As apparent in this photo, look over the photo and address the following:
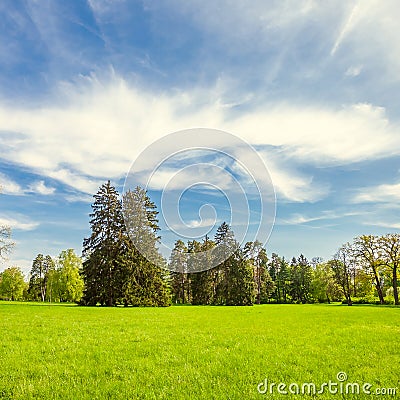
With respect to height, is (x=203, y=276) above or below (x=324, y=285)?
above

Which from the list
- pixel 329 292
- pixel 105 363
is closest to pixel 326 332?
pixel 105 363

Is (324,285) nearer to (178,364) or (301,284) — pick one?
(301,284)

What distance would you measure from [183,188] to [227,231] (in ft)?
167

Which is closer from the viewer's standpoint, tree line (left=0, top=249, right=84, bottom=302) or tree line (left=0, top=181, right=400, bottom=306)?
tree line (left=0, top=181, right=400, bottom=306)

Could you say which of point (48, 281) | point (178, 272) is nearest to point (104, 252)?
point (178, 272)

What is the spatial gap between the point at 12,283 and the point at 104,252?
62.8 meters

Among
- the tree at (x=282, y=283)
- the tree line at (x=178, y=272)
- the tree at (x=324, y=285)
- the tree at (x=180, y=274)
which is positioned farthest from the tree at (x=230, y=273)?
the tree at (x=282, y=283)

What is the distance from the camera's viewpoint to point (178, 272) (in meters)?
86.2

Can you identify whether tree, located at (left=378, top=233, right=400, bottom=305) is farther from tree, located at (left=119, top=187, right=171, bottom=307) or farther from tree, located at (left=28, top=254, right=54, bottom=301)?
tree, located at (left=28, top=254, right=54, bottom=301)

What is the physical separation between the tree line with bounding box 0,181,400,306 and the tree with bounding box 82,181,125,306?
13cm

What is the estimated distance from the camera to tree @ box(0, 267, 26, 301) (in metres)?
95.6

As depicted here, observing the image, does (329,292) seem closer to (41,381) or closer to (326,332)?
(326,332)

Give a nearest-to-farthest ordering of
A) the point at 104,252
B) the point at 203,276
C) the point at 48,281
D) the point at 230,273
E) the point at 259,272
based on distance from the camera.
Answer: the point at 104,252 → the point at 230,273 → the point at 203,276 → the point at 259,272 → the point at 48,281

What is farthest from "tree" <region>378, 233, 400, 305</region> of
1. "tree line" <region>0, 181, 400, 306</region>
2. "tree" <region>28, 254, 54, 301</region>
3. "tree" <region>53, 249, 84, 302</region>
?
"tree" <region>28, 254, 54, 301</region>
